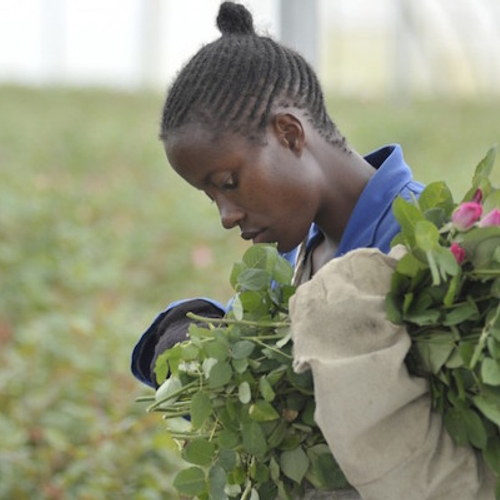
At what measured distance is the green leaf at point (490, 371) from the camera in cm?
185

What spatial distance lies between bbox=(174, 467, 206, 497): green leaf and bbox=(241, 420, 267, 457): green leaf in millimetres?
168

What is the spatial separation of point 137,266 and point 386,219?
16.3 feet

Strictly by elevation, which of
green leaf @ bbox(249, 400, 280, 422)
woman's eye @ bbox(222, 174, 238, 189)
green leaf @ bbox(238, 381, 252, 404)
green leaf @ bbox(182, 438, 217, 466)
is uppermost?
woman's eye @ bbox(222, 174, 238, 189)

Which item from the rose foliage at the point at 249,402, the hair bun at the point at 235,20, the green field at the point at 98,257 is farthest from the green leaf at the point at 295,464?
the green field at the point at 98,257

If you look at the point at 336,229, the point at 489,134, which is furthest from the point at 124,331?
the point at 489,134

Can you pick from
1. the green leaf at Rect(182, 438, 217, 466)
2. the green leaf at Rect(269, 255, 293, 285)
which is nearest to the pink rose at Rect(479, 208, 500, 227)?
the green leaf at Rect(269, 255, 293, 285)

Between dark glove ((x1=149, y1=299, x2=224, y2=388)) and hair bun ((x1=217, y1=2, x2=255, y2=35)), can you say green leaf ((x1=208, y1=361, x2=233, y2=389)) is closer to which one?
dark glove ((x1=149, y1=299, x2=224, y2=388))

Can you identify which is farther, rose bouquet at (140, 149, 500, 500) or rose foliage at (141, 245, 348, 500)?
rose foliage at (141, 245, 348, 500)

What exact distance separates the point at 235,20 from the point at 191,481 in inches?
32.5

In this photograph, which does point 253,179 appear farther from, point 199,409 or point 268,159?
point 199,409

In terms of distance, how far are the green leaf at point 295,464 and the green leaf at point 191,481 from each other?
177mm

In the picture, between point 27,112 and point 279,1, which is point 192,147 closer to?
point 279,1

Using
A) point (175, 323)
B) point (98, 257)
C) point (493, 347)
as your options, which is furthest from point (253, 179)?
point (98, 257)

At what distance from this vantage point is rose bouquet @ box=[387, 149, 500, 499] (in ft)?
6.23
